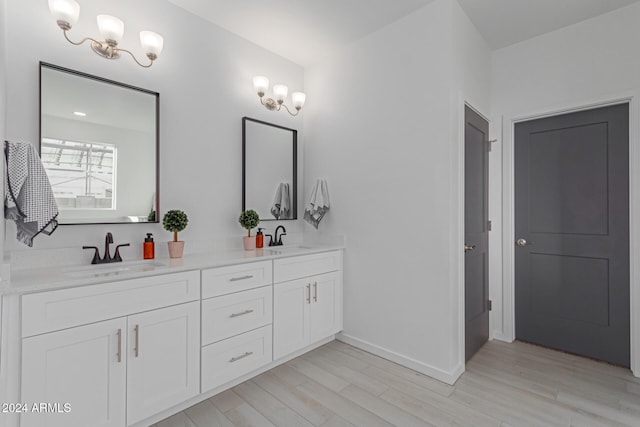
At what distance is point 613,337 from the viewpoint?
2.45m

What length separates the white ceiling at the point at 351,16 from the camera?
232 cm

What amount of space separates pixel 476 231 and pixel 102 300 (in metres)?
2.66

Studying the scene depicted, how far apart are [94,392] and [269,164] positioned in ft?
6.70

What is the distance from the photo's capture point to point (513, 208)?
292cm

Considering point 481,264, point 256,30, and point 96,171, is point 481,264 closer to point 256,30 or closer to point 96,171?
point 256,30

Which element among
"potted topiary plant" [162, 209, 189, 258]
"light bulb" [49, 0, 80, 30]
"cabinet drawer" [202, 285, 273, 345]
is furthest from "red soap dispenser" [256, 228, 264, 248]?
"light bulb" [49, 0, 80, 30]

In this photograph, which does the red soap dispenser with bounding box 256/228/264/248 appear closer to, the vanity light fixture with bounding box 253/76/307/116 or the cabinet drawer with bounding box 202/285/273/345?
the cabinet drawer with bounding box 202/285/273/345

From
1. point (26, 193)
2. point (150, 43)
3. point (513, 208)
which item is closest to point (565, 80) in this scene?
point (513, 208)

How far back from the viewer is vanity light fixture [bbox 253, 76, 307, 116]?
2.71 metres

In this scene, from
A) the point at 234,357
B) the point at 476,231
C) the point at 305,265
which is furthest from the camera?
the point at 476,231

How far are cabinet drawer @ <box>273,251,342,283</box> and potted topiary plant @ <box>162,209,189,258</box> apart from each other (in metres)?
0.67

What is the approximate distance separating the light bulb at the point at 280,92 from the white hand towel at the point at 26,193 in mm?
1825

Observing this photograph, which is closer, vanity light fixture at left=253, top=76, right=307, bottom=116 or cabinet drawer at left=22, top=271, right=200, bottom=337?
cabinet drawer at left=22, top=271, right=200, bottom=337

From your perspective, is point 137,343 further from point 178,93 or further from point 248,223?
point 178,93
